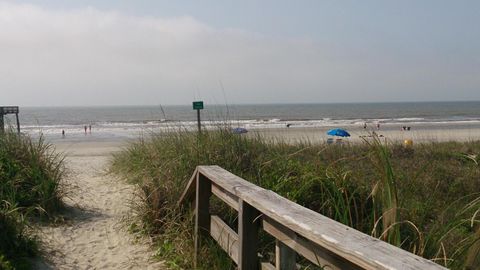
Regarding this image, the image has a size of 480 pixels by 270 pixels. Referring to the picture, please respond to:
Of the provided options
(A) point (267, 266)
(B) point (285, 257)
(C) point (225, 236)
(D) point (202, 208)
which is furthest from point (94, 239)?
(B) point (285, 257)

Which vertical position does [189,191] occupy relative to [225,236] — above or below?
above

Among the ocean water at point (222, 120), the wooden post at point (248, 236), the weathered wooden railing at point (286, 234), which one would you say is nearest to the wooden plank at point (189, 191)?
the weathered wooden railing at point (286, 234)

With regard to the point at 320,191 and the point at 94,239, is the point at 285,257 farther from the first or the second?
the point at 94,239

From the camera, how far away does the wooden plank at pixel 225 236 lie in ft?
→ 11.5

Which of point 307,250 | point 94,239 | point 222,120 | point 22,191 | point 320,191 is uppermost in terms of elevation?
point 222,120

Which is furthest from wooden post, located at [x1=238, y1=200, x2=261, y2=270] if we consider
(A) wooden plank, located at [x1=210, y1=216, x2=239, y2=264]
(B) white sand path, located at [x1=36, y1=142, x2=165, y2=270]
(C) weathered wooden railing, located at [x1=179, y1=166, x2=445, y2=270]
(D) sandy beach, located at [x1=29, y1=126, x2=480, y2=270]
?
(B) white sand path, located at [x1=36, y1=142, x2=165, y2=270]

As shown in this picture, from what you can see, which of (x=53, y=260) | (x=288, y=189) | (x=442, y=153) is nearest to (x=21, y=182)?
(x=53, y=260)

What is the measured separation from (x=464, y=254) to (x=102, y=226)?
4620 mm

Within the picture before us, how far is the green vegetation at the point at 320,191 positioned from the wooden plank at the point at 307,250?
0.72 m

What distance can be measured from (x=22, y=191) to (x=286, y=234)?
4828 mm

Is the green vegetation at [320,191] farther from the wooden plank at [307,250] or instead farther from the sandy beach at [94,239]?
the wooden plank at [307,250]

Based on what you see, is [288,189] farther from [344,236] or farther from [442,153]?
[442,153]

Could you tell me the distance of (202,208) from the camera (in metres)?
4.36

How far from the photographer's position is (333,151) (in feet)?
28.1
